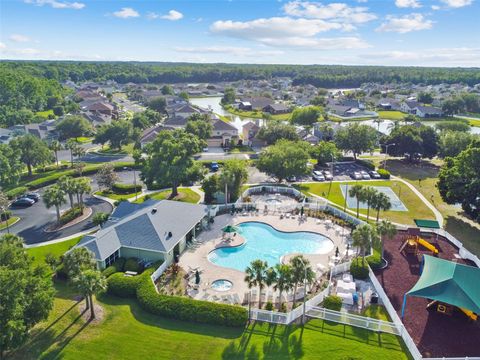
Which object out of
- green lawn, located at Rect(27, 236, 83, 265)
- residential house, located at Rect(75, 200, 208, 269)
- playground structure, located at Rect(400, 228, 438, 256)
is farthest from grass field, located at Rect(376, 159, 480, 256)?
green lawn, located at Rect(27, 236, 83, 265)

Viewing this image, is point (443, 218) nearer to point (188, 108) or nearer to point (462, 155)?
point (462, 155)

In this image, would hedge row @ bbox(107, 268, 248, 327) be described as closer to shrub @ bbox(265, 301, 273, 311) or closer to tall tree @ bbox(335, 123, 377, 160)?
shrub @ bbox(265, 301, 273, 311)

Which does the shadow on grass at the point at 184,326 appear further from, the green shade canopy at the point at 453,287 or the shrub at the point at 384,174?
the shrub at the point at 384,174

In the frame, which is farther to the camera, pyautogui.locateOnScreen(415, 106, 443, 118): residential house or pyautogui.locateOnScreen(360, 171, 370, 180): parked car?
pyautogui.locateOnScreen(415, 106, 443, 118): residential house

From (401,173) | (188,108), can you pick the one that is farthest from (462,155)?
(188,108)

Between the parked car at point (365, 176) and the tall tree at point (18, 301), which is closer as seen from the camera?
the tall tree at point (18, 301)

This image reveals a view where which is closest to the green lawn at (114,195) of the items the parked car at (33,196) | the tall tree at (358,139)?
the parked car at (33,196)
